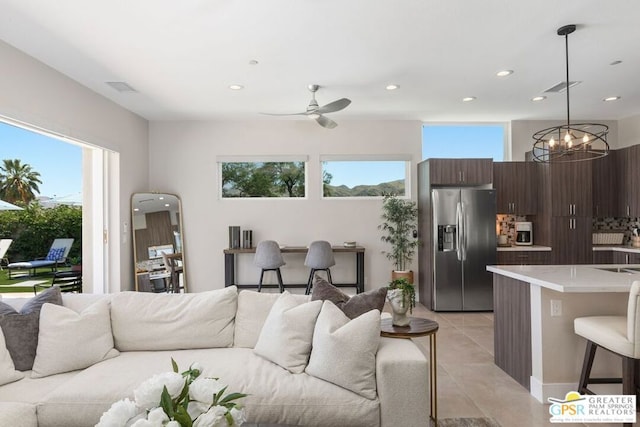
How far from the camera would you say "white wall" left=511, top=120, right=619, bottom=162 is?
6105 mm

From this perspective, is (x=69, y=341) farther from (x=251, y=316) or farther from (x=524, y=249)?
(x=524, y=249)

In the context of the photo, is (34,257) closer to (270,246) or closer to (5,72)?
(5,72)

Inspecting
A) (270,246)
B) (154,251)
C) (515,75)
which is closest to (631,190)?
(515,75)

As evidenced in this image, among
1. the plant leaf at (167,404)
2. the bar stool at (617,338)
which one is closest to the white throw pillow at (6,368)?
the plant leaf at (167,404)

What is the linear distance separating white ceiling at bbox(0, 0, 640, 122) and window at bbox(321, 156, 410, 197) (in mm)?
1212

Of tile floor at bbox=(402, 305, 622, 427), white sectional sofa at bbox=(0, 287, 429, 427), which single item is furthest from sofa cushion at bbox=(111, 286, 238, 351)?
tile floor at bbox=(402, 305, 622, 427)

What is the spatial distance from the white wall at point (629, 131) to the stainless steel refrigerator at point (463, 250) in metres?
2.66

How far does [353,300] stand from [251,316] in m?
0.72

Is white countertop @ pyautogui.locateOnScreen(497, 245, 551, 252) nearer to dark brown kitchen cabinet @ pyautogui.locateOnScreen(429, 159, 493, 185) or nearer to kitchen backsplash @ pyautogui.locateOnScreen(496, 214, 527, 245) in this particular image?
kitchen backsplash @ pyautogui.locateOnScreen(496, 214, 527, 245)

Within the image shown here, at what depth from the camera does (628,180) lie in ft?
18.0

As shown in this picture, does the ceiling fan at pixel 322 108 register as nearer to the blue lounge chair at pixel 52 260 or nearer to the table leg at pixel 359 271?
the table leg at pixel 359 271

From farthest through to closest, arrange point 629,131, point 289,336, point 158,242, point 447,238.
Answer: point 629,131 → point 158,242 → point 447,238 → point 289,336

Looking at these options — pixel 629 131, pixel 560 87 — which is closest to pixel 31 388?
pixel 560 87

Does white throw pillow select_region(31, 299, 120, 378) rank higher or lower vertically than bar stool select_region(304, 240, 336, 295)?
lower
